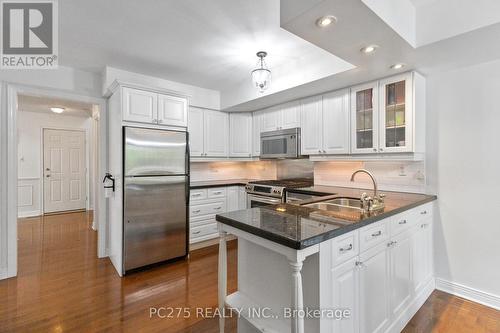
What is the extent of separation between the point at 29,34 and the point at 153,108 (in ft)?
4.18

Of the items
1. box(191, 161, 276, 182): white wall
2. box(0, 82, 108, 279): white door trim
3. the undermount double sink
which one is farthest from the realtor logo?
the undermount double sink

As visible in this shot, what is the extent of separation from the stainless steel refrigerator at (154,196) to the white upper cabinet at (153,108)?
15 cm

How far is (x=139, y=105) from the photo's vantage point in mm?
2896

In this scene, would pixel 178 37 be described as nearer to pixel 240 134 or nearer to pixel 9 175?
pixel 240 134

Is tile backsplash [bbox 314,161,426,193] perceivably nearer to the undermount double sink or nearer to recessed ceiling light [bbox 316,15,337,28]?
the undermount double sink

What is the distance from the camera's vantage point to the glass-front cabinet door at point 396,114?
2459 mm

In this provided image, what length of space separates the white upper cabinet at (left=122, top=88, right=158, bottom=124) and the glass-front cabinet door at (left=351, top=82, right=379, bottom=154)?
247 cm

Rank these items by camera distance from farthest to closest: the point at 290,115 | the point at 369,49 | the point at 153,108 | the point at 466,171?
the point at 290,115 → the point at 153,108 → the point at 466,171 → the point at 369,49

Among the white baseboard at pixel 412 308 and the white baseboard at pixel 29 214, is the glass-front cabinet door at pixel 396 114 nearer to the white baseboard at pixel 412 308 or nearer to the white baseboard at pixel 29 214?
the white baseboard at pixel 412 308

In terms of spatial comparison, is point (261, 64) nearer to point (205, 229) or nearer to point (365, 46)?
point (365, 46)

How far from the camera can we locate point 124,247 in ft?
9.24

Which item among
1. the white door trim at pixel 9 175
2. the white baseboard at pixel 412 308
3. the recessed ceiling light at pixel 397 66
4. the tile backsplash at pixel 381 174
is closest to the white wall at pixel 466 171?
the tile backsplash at pixel 381 174

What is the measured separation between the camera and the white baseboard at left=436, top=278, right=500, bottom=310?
2230 millimetres

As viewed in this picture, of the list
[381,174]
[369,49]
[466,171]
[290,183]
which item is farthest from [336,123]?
[466,171]
